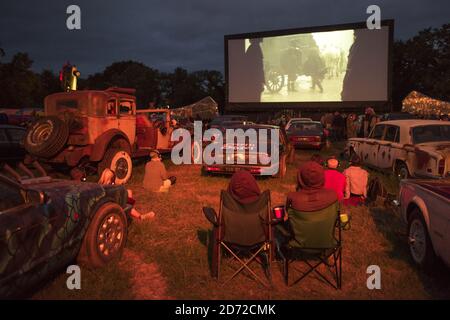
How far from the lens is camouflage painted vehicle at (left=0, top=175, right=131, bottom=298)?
3.14 meters

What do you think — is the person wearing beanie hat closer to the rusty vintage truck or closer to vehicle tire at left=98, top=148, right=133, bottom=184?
the rusty vintage truck

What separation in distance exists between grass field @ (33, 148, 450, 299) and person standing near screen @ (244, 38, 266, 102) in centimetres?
2212

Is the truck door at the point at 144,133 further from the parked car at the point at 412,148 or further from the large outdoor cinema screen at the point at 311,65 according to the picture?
the large outdoor cinema screen at the point at 311,65

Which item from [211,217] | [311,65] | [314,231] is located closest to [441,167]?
[314,231]

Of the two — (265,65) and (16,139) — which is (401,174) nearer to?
(16,139)

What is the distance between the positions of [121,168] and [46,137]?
207 centimetres

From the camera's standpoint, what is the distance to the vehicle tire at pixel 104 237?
430 centimetres

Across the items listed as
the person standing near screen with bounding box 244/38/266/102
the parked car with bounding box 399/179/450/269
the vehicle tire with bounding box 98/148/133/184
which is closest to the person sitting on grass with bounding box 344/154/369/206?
the parked car with bounding box 399/179/450/269

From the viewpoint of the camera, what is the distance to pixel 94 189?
14.9 ft

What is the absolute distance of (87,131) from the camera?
29.6 ft

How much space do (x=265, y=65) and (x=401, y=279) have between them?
24812 millimetres

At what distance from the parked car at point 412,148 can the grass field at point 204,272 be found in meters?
1.52

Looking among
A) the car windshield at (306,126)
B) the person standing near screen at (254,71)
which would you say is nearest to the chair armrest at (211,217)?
Answer: the car windshield at (306,126)

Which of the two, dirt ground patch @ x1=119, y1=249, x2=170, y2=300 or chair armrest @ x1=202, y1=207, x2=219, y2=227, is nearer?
dirt ground patch @ x1=119, y1=249, x2=170, y2=300
